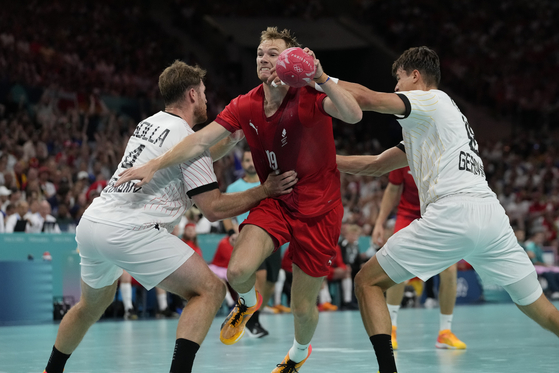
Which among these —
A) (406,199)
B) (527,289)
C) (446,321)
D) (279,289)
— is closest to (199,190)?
(527,289)

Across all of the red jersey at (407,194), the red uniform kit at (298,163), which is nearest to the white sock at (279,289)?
the red jersey at (407,194)

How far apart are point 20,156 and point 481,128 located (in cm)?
1952

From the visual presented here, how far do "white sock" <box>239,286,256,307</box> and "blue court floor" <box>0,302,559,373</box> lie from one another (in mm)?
937

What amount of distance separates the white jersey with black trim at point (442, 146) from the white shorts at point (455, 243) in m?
0.09

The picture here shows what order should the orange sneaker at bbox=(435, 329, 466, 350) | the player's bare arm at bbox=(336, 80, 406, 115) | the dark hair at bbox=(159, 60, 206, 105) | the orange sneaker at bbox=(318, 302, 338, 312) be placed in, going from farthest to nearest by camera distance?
the orange sneaker at bbox=(318, 302, 338, 312) → the orange sneaker at bbox=(435, 329, 466, 350) → the dark hair at bbox=(159, 60, 206, 105) → the player's bare arm at bbox=(336, 80, 406, 115)

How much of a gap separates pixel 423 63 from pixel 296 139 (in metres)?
1.20

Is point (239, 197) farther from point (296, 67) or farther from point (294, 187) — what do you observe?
point (296, 67)

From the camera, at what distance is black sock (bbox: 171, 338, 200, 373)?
14.5 feet

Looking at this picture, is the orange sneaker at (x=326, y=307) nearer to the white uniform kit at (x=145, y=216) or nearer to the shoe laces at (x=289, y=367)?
the shoe laces at (x=289, y=367)

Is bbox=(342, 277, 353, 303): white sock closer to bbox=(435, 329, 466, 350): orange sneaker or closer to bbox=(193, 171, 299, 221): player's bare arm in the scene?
bbox=(435, 329, 466, 350): orange sneaker

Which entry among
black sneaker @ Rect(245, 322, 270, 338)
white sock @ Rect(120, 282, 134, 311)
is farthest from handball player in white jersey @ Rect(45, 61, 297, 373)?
white sock @ Rect(120, 282, 134, 311)

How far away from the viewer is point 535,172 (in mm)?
23547

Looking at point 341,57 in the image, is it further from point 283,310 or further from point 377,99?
point 377,99

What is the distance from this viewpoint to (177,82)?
513 cm
